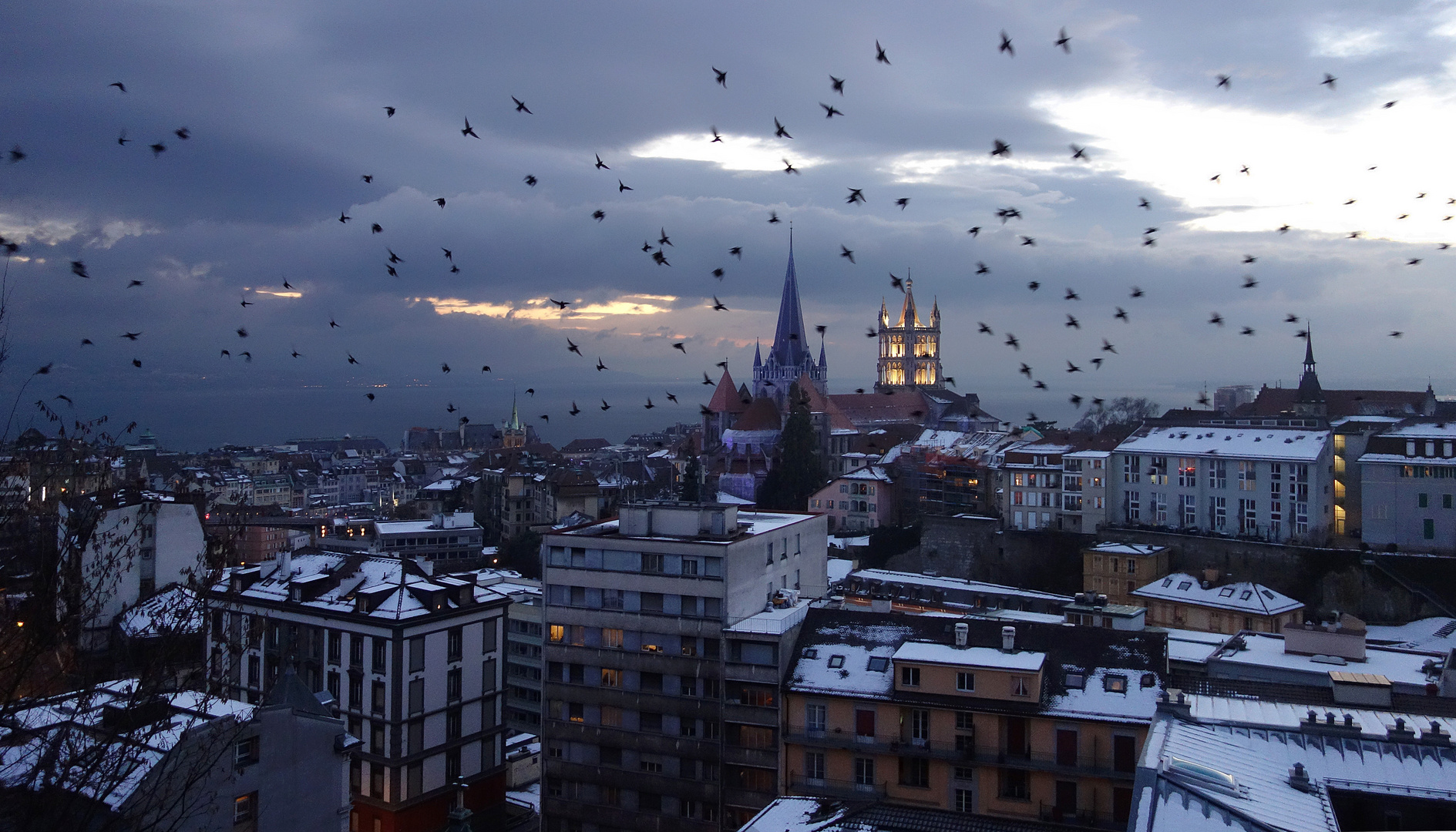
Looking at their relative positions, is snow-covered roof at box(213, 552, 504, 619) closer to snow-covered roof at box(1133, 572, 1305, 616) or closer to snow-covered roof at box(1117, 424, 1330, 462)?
snow-covered roof at box(1133, 572, 1305, 616)

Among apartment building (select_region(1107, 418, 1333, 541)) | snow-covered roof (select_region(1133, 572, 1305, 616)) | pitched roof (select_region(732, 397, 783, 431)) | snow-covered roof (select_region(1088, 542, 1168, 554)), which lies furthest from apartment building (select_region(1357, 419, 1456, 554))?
pitched roof (select_region(732, 397, 783, 431))

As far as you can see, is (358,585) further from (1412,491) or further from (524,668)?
(1412,491)

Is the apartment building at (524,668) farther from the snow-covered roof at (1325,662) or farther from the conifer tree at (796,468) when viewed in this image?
the conifer tree at (796,468)

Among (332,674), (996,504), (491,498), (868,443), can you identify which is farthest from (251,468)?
(332,674)

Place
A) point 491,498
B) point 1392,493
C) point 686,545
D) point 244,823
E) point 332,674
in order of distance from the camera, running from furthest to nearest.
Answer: point 491,498 → point 1392,493 → point 332,674 → point 686,545 → point 244,823

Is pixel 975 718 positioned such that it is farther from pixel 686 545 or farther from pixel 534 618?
pixel 534 618

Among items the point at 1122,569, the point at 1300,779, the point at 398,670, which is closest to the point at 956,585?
the point at 1122,569
